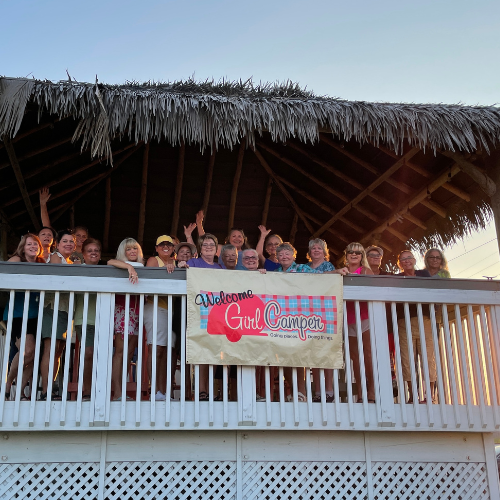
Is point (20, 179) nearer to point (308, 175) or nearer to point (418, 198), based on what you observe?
point (308, 175)

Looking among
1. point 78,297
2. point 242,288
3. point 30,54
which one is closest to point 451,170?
point 242,288

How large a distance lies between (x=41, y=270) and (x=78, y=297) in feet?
1.45

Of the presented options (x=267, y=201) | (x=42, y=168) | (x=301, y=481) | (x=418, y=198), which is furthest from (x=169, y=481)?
(x=267, y=201)

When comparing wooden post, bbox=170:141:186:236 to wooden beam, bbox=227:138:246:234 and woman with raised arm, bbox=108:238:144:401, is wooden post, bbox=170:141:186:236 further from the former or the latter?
woman with raised arm, bbox=108:238:144:401

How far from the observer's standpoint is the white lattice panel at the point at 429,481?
495 cm

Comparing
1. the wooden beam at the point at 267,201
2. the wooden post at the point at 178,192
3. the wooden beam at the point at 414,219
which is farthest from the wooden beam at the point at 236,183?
the wooden beam at the point at 414,219

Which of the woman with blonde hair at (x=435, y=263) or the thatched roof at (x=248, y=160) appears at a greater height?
the thatched roof at (x=248, y=160)

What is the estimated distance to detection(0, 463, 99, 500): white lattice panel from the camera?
175 inches

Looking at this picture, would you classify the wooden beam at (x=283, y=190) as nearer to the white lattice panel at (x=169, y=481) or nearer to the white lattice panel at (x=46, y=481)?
the white lattice panel at (x=169, y=481)

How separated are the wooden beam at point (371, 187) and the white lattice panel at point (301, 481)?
11.8ft

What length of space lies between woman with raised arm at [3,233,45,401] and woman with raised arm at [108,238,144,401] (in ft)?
2.29

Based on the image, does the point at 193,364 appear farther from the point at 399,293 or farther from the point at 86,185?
the point at 86,185

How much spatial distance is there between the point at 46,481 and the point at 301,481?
A: 83.6 inches

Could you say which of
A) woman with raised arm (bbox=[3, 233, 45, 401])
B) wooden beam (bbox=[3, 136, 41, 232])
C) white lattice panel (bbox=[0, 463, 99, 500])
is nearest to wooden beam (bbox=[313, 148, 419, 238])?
woman with raised arm (bbox=[3, 233, 45, 401])
